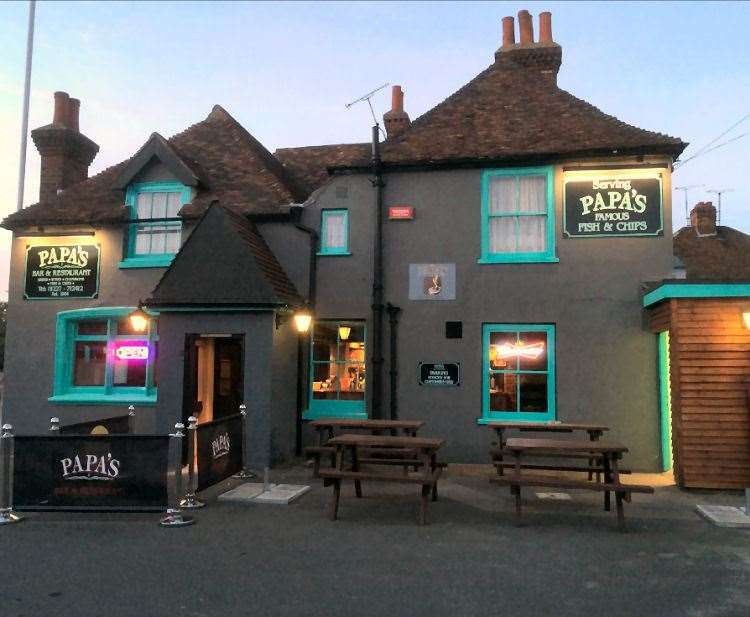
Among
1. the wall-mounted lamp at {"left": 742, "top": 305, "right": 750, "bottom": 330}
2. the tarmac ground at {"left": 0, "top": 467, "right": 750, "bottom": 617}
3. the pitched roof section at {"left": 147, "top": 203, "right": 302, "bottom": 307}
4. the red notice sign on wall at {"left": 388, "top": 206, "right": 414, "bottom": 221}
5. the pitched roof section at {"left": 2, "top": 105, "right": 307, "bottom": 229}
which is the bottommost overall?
the tarmac ground at {"left": 0, "top": 467, "right": 750, "bottom": 617}

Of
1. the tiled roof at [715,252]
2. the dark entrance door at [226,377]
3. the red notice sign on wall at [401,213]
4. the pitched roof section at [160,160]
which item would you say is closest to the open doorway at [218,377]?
the dark entrance door at [226,377]

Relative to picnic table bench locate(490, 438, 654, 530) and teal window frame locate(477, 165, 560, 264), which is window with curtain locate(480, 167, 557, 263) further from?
picnic table bench locate(490, 438, 654, 530)

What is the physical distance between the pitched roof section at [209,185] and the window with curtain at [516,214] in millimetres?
4320

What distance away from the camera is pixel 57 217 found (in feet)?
44.1

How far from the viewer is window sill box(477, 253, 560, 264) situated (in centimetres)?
1140

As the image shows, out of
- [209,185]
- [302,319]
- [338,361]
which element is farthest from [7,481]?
[209,185]

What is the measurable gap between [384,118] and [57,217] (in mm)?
8833

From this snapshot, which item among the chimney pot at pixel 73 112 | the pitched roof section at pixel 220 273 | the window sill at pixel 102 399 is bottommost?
the window sill at pixel 102 399

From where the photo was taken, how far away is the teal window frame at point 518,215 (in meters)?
11.5

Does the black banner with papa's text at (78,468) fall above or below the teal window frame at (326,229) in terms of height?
below

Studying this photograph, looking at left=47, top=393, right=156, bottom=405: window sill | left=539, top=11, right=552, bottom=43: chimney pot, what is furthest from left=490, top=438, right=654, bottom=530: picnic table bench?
left=539, top=11, right=552, bottom=43: chimney pot

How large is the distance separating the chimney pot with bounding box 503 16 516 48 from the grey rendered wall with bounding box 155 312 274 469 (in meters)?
8.92

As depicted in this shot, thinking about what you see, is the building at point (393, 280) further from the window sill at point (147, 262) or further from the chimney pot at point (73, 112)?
the chimney pot at point (73, 112)

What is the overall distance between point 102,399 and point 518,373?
8858mm
